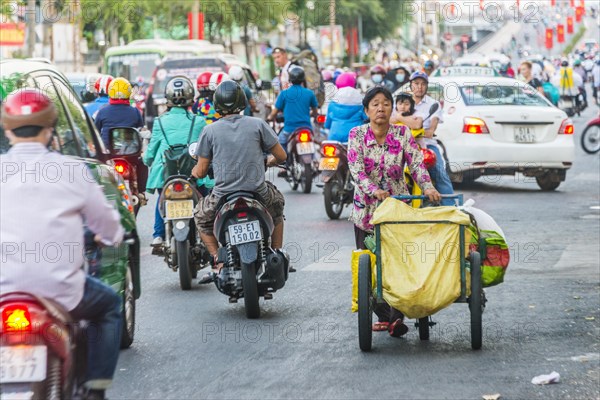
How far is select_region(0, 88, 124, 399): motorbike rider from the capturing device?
510 cm

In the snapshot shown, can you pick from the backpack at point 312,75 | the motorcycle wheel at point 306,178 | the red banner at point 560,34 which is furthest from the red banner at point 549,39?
the motorcycle wheel at point 306,178

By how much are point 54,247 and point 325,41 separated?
62966 mm

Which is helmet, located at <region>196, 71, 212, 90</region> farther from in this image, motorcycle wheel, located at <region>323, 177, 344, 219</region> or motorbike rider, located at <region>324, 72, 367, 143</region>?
motorcycle wheel, located at <region>323, 177, 344, 219</region>

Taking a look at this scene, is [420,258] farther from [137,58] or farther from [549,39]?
[549,39]

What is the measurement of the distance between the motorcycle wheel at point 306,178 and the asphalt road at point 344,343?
581 cm

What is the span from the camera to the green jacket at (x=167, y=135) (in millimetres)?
11258

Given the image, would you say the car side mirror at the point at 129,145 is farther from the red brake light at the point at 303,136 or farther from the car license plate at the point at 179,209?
the red brake light at the point at 303,136

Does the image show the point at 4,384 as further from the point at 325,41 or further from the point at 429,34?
the point at 429,34

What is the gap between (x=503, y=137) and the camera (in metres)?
19.0

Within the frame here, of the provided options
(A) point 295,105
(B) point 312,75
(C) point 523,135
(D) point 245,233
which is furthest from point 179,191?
(B) point 312,75

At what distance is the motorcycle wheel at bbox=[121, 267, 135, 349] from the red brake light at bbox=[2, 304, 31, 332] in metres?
2.95

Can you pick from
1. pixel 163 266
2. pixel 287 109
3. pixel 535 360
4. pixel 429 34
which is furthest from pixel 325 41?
pixel 429 34

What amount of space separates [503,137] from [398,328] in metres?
10.7

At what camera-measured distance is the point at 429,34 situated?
17212 cm
